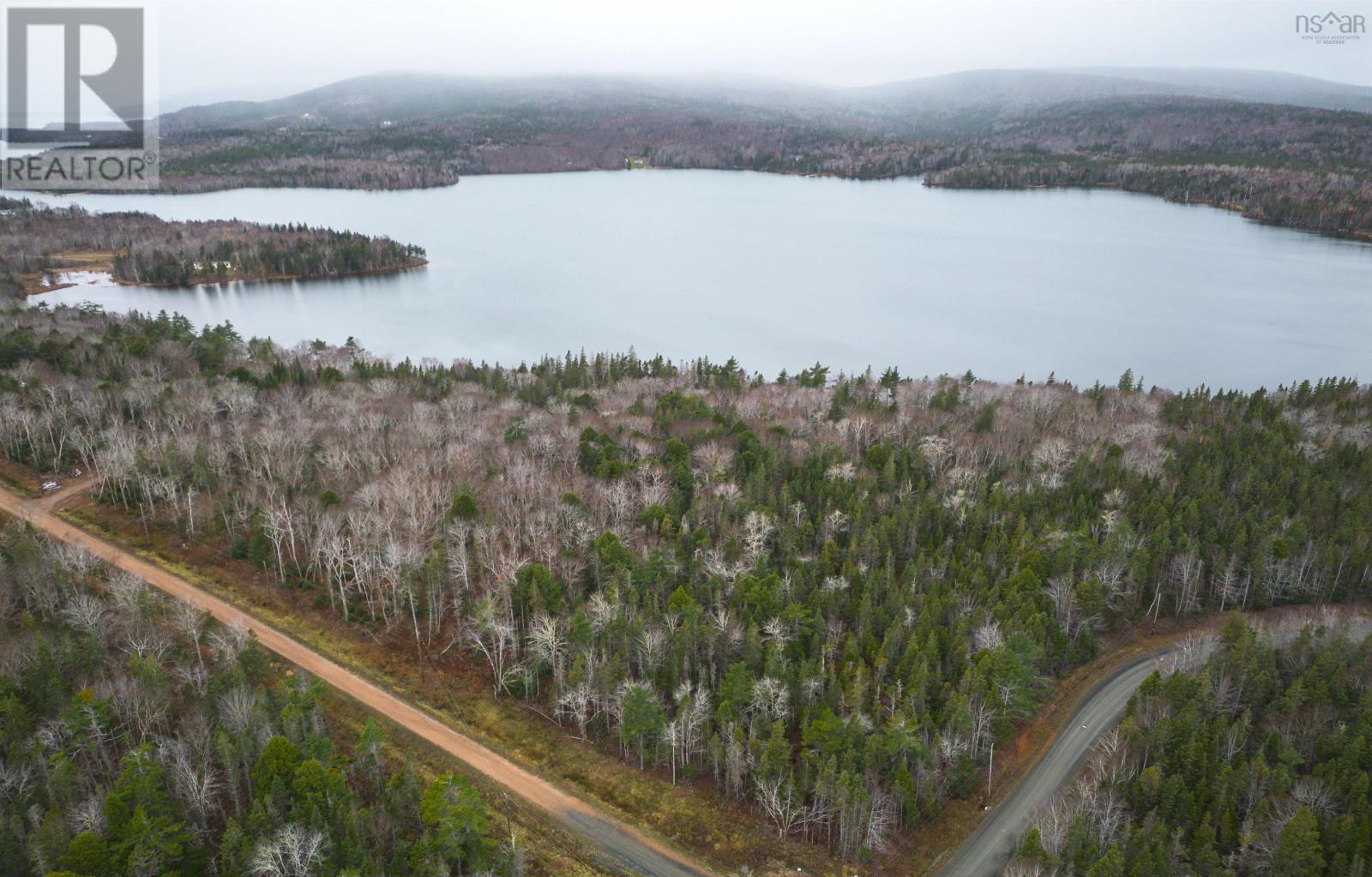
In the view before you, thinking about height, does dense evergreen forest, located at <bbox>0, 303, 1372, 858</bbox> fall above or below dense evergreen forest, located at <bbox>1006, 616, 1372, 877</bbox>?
above

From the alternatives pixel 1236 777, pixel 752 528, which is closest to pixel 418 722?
pixel 752 528

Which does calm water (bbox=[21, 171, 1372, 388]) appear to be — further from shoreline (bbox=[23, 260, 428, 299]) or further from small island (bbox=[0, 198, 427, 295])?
small island (bbox=[0, 198, 427, 295])

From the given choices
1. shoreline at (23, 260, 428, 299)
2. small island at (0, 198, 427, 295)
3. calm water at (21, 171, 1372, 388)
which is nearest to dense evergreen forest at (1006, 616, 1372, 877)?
calm water at (21, 171, 1372, 388)

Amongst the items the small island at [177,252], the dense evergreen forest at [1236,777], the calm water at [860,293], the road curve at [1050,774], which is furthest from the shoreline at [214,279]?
the dense evergreen forest at [1236,777]

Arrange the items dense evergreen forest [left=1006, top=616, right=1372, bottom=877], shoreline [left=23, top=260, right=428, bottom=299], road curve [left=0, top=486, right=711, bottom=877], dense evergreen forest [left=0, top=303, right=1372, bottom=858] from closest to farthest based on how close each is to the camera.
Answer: dense evergreen forest [left=1006, top=616, right=1372, bottom=877], road curve [left=0, top=486, right=711, bottom=877], dense evergreen forest [left=0, top=303, right=1372, bottom=858], shoreline [left=23, top=260, right=428, bottom=299]

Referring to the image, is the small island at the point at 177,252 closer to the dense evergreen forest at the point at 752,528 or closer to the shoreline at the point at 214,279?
the shoreline at the point at 214,279

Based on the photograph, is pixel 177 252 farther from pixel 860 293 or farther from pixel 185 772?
pixel 185 772

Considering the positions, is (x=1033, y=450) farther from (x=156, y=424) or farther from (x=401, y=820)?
(x=156, y=424)

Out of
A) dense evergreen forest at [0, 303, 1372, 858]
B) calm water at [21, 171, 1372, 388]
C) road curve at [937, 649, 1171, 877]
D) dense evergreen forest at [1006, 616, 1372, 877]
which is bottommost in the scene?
road curve at [937, 649, 1171, 877]
